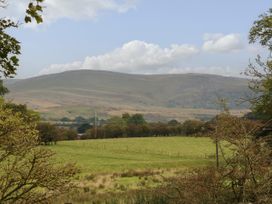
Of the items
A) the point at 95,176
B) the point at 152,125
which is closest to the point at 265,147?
the point at 95,176

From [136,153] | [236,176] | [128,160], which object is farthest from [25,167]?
[136,153]

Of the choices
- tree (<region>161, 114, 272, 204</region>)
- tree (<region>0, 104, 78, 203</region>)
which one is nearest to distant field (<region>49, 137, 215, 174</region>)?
tree (<region>161, 114, 272, 204</region>)

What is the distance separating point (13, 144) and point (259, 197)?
5627 millimetres

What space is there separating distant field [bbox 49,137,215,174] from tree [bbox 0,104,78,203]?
132 feet

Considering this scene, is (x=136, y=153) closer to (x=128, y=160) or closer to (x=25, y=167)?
(x=128, y=160)

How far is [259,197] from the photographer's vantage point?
10.6 meters

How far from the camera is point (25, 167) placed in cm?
1111

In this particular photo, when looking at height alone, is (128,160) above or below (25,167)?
below

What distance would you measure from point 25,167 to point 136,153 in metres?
66.5

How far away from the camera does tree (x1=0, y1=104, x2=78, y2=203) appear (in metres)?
10.4

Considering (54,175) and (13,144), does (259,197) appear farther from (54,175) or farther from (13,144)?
(13,144)

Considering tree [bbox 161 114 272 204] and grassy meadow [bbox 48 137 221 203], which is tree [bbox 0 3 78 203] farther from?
grassy meadow [bbox 48 137 221 203]

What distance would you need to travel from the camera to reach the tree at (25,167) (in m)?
10.4

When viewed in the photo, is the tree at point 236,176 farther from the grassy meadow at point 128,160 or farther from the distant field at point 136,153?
the distant field at point 136,153
